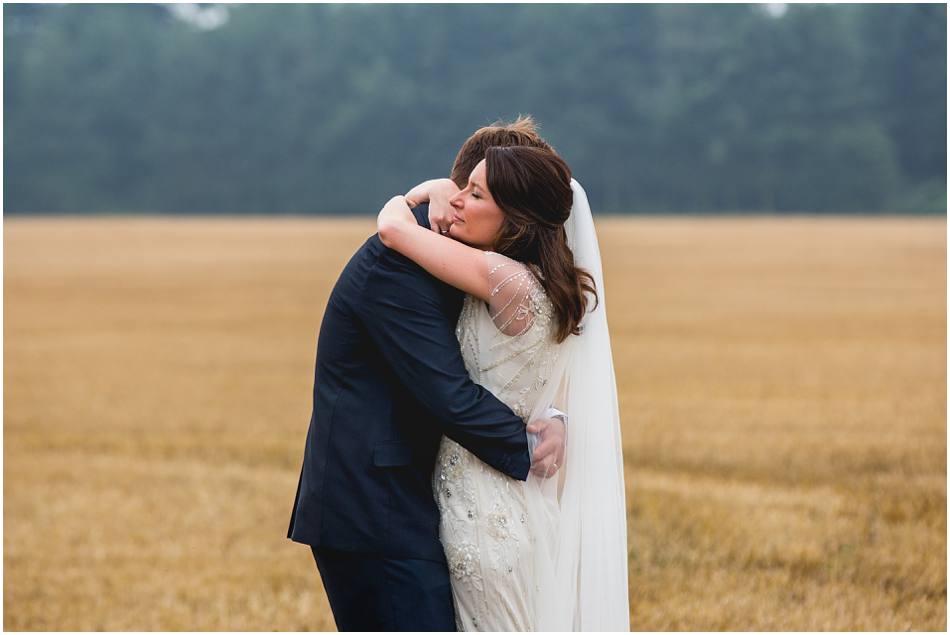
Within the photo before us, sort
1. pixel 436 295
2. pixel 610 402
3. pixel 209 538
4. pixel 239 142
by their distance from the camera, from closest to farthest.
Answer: pixel 436 295, pixel 610 402, pixel 209 538, pixel 239 142

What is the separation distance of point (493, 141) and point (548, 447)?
30.7 inches

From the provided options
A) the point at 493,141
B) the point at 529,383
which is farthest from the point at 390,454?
the point at 493,141

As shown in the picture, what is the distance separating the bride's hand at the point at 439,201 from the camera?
3.49 m

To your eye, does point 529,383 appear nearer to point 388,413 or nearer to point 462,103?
point 388,413

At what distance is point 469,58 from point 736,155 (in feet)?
62.3

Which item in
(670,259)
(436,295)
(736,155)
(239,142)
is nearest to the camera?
(436,295)

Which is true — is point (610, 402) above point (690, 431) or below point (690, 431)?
above

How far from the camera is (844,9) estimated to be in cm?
8650

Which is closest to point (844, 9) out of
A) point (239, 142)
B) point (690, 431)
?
point (239, 142)

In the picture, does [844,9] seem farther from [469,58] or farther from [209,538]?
[209,538]

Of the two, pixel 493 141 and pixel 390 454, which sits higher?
pixel 493 141

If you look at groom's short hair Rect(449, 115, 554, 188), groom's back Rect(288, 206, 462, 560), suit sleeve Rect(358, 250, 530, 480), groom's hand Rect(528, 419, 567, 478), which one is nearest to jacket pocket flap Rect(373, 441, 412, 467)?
groom's back Rect(288, 206, 462, 560)

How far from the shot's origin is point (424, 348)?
326 cm

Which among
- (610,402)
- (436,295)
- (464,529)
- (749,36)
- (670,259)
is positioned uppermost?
(749,36)
